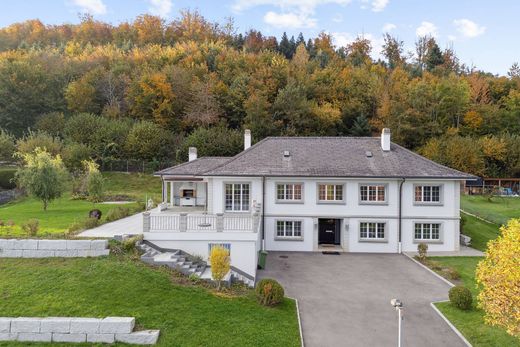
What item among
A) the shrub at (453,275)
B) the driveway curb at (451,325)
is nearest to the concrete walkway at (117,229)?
the driveway curb at (451,325)

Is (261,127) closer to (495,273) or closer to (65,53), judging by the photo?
(495,273)

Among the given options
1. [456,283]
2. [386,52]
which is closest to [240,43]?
[386,52]

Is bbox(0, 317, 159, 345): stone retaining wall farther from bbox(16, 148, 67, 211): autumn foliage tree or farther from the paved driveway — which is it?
bbox(16, 148, 67, 211): autumn foliage tree

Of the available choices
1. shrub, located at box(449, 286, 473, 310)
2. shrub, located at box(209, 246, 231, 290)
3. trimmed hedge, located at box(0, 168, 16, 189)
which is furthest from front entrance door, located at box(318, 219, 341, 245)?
trimmed hedge, located at box(0, 168, 16, 189)

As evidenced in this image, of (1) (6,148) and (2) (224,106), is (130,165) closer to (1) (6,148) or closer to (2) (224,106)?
(1) (6,148)

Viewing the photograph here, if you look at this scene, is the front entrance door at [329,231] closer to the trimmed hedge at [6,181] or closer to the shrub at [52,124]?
the trimmed hedge at [6,181]

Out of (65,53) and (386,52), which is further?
(386,52)
